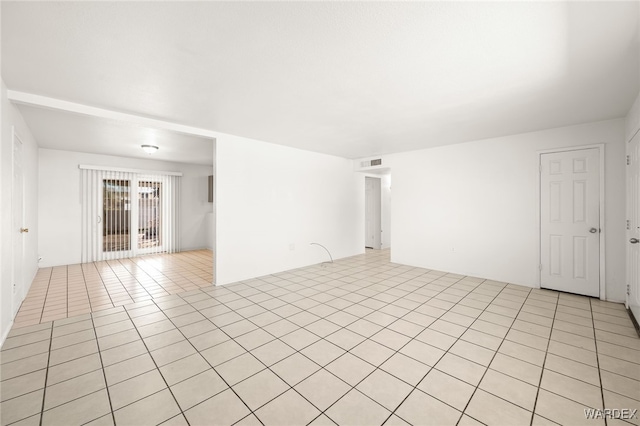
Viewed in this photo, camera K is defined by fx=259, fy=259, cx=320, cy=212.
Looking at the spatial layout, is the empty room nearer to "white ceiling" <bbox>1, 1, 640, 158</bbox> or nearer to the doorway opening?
"white ceiling" <bbox>1, 1, 640, 158</bbox>

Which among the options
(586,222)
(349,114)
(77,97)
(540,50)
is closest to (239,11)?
(349,114)

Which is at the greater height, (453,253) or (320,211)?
(320,211)

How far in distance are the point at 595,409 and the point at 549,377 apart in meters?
0.32

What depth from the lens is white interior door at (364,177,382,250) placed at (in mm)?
8383

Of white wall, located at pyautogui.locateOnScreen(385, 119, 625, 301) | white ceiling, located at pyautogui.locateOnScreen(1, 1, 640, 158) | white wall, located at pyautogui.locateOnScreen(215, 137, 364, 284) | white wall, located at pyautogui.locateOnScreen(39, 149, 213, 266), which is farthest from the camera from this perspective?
white wall, located at pyautogui.locateOnScreen(39, 149, 213, 266)

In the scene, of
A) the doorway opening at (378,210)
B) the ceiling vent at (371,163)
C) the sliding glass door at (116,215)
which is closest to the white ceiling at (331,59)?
the ceiling vent at (371,163)

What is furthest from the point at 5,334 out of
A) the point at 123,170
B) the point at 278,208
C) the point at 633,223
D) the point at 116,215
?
the point at 633,223

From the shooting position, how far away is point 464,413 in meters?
1.70

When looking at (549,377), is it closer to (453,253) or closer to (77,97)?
(453,253)

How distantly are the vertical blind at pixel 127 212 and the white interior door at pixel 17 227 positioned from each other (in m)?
2.89

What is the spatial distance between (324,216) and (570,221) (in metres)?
4.44

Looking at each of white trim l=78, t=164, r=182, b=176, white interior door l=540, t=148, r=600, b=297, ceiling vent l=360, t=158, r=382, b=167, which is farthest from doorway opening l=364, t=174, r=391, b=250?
white trim l=78, t=164, r=182, b=176

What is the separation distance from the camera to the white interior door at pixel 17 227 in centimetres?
315

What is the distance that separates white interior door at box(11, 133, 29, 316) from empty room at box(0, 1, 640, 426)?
0.09 metres
